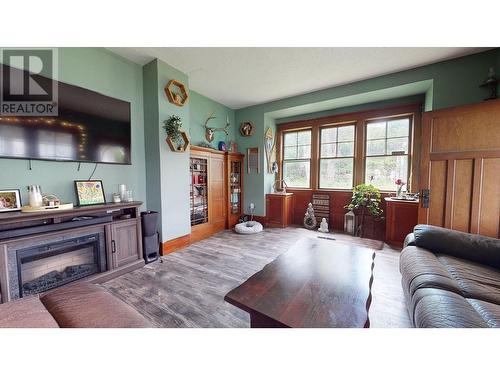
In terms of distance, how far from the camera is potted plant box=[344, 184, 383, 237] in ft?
11.3

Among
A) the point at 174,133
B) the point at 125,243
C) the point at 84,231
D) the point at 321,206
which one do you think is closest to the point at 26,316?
the point at 84,231

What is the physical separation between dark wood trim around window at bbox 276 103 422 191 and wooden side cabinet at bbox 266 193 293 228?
71cm

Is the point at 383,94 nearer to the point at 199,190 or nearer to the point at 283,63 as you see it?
the point at 283,63

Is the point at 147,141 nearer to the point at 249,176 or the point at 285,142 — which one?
the point at 249,176

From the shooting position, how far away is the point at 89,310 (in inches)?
34.4

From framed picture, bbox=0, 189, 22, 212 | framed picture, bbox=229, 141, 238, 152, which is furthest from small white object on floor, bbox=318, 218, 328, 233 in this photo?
framed picture, bbox=0, 189, 22, 212

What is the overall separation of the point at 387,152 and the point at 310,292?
12.1ft

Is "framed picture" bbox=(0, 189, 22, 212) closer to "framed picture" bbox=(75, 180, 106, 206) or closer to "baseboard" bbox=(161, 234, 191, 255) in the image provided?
"framed picture" bbox=(75, 180, 106, 206)

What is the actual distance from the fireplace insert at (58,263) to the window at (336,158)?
416cm

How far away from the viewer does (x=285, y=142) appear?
4727 mm

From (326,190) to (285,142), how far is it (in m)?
1.57
